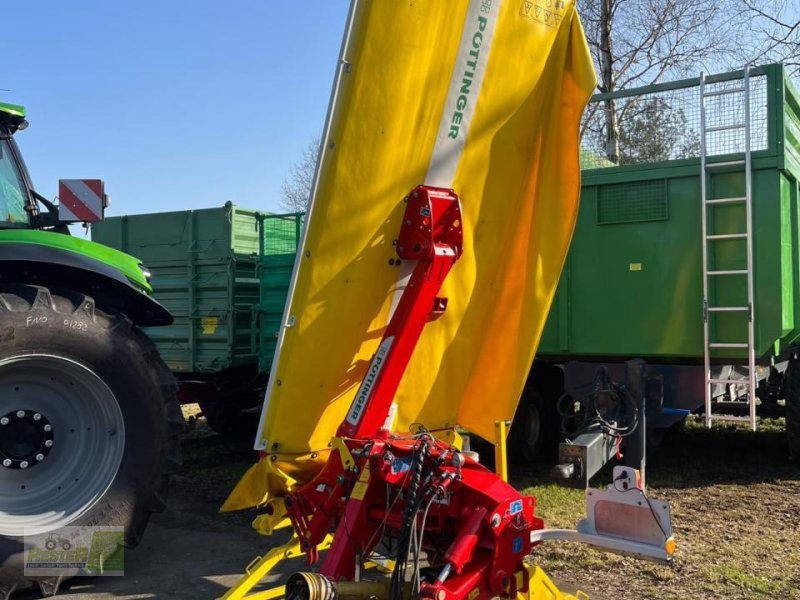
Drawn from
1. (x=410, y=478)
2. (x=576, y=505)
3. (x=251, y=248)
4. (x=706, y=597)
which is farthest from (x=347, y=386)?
(x=251, y=248)

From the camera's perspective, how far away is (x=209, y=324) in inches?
290

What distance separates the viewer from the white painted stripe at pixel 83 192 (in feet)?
14.9

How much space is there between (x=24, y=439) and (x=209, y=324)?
371 cm

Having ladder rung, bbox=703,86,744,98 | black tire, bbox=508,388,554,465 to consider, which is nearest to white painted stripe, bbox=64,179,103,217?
black tire, bbox=508,388,554,465

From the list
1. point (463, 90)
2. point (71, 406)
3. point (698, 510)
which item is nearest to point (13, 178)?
point (71, 406)

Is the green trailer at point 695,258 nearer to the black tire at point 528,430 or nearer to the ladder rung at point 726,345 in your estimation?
the ladder rung at point 726,345

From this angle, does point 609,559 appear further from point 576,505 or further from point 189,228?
point 189,228

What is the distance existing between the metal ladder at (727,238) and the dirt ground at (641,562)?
2.34ft

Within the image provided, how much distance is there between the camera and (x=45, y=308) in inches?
145

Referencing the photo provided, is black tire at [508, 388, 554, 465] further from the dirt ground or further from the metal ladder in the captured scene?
the metal ladder

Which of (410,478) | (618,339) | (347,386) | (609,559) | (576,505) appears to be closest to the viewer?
(410,478)

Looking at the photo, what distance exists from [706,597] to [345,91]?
315 centimetres

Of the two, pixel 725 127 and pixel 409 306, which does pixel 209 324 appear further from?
pixel 725 127

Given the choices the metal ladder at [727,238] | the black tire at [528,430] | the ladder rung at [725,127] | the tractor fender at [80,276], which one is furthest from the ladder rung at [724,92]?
the tractor fender at [80,276]
